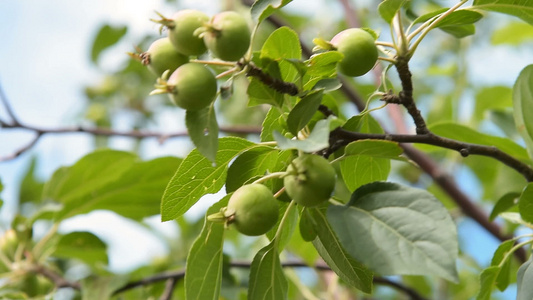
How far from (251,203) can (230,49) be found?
0.14 meters

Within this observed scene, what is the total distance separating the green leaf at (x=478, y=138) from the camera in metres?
1.04

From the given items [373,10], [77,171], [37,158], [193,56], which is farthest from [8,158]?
[373,10]

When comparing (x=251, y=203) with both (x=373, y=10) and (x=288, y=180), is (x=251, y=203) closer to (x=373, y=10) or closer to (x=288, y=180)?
(x=288, y=180)

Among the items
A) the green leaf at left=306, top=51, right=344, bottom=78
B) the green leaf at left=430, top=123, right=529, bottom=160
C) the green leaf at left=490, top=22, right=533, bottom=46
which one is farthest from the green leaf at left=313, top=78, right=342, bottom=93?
the green leaf at left=490, top=22, right=533, bottom=46

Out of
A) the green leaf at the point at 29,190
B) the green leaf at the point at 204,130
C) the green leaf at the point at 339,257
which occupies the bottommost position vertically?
the green leaf at the point at 29,190

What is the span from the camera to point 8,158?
4.75ft

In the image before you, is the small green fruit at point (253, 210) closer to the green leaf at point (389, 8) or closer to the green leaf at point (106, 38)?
the green leaf at point (389, 8)

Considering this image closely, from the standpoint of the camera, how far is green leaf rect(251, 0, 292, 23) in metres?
0.65

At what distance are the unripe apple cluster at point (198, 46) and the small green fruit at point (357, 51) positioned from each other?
120 mm

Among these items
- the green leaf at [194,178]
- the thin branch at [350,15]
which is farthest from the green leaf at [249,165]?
the thin branch at [350,15]

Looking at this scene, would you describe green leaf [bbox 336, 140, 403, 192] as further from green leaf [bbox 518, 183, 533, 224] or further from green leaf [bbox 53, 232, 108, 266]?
green leaf [bbox 53, 232, 108, 266]

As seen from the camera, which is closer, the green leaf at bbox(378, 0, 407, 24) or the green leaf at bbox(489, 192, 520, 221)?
the green leaf at bbox(378, 0, 407, 24)

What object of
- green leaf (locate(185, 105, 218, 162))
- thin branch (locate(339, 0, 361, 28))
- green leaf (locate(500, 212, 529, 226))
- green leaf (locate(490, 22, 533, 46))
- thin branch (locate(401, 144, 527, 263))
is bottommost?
thin branch (locate(401, 144, 527, 263))

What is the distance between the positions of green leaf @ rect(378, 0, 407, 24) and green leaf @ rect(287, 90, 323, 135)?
6.8 inches
